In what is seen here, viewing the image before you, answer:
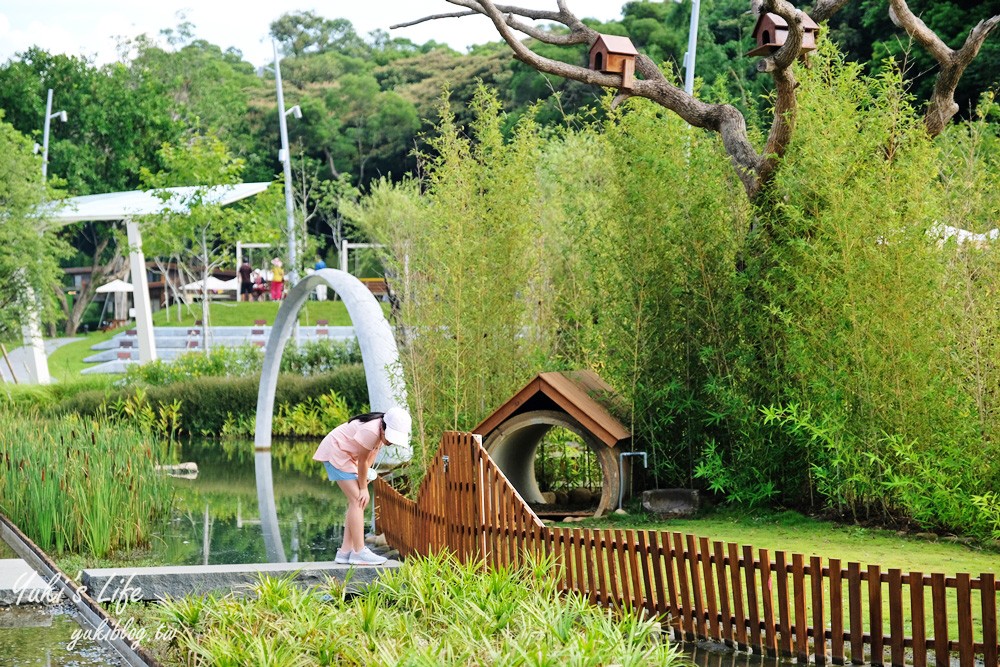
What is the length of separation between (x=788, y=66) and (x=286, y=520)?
6758mm

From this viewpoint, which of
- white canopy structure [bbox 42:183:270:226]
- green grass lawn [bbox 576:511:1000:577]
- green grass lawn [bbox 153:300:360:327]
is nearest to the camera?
green grass lawn [bbox 576:511:1000:577]

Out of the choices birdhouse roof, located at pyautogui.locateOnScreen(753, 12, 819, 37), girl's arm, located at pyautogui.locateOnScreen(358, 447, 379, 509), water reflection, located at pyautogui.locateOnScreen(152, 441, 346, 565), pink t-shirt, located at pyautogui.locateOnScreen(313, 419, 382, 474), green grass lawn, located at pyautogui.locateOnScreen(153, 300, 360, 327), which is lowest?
water reflection, located at pyautogui.locateOnScreen(152, 441, 346, 565)

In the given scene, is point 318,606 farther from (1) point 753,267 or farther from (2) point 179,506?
(2) point 179,506

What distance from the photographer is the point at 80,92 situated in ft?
145

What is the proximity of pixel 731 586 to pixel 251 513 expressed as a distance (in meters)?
7.27

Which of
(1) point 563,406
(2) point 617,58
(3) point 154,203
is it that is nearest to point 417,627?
(1) point 563,406

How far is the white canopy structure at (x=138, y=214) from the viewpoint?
87.6ft

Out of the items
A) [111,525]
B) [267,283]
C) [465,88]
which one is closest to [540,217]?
[111,525]

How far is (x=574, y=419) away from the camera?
1055cm

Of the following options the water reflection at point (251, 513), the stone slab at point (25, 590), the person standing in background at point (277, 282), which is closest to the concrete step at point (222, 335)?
the person standing in background at point (277, 282)

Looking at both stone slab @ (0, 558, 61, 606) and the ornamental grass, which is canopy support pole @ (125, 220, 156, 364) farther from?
the ornamental grass

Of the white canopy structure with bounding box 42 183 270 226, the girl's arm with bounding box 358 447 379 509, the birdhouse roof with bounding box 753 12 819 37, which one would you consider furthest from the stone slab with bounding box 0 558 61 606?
the white canopy structure with bounding box 42 183 270 226

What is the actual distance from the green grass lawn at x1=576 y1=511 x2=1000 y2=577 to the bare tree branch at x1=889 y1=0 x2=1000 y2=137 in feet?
12.4

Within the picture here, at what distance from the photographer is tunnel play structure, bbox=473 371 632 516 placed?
10.4 meters
